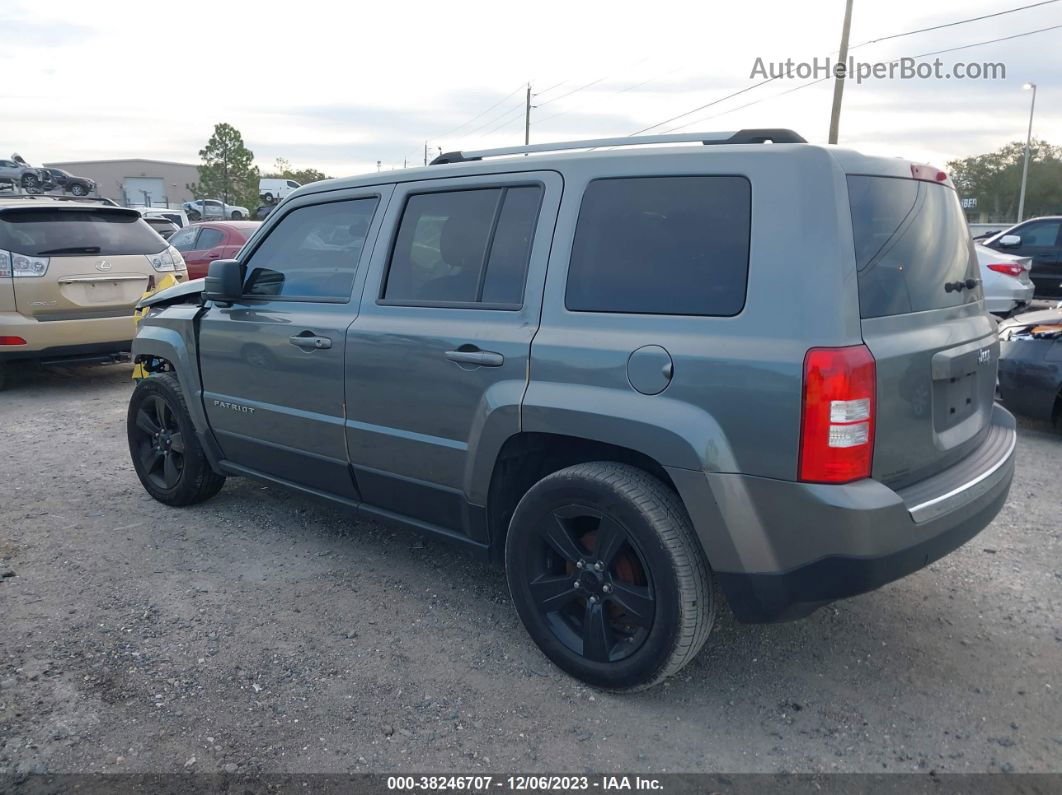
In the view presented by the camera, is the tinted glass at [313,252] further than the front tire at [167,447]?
No

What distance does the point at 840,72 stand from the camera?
21.3m

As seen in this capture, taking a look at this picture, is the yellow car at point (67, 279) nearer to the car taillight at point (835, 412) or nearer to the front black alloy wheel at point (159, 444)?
the front black alloy wheel at point (159, 444)

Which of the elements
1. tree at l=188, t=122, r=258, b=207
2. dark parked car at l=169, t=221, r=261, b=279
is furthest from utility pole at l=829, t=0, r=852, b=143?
tree at l=188, t=122, r=258, b=207

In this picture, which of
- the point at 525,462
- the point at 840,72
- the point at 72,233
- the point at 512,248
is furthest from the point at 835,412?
the point at 840,72

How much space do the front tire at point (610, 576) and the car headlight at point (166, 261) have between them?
6.84m

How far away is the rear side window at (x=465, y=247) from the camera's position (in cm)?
323

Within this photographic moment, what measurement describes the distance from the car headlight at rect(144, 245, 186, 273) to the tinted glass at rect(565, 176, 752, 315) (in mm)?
6880

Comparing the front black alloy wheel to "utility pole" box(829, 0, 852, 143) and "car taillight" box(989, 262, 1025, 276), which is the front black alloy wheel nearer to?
"car taillight" box(989, 262, 1025, 276)

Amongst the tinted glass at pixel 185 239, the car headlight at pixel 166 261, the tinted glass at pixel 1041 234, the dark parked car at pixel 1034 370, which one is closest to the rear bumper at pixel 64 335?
the car headlight at pixel 166 261

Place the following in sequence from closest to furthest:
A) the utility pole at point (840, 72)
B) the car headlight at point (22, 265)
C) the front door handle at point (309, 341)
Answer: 1. the front door handle at point (309, 341)
2. the car headlight at point (22, 265)
3. the utility pole at point (840, 72)

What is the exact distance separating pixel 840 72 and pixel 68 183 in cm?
1798

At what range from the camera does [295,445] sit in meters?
4.05

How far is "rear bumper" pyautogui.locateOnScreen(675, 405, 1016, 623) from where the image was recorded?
2.48 m

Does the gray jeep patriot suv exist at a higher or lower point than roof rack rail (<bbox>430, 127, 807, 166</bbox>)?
lower
